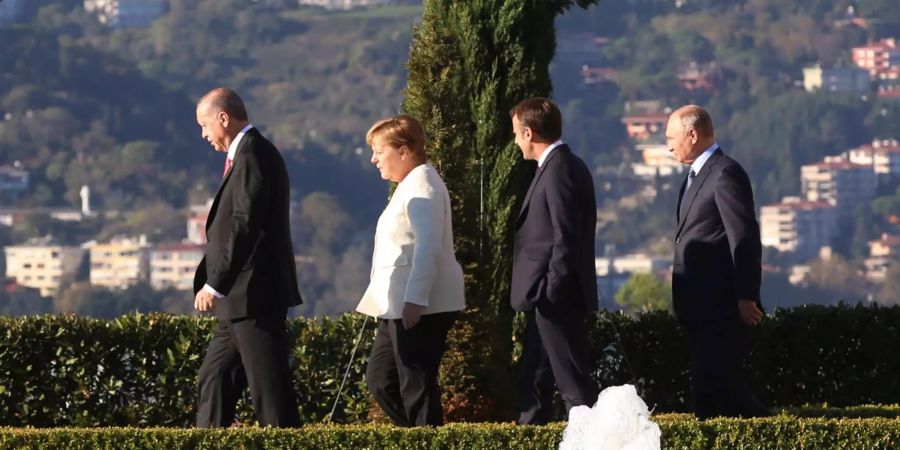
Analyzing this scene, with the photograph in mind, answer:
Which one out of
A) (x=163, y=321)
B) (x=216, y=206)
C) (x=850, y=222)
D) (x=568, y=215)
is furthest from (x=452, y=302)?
(x=850, y=222)

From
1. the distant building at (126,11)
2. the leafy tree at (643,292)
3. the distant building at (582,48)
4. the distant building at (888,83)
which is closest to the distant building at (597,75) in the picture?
the distant building at (582,48)

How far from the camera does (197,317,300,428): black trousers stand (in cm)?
581

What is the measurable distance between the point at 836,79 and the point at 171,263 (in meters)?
56.8

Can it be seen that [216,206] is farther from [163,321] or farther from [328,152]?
[328,152]

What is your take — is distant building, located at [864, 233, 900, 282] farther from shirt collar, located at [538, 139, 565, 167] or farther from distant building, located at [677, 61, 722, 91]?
shirt collar, located at [538, 139, 565, 167]

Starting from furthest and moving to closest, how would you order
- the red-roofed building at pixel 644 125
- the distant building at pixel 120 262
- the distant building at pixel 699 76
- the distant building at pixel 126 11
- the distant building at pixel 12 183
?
1. the distant building at pixel 126 11
2. the distant building at pixel 699 76
3. the red-roofed building at pixel 644 125
4. the distant building at pixel 12 183
5. the distant building at pixel 120 262

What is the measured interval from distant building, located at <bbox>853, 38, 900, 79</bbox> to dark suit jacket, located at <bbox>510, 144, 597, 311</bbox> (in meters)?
125

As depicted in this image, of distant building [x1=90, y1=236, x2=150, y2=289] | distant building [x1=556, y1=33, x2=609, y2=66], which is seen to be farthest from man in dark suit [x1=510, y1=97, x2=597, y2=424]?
distant building [x1=556, y1=33, x2=609, y2=66]

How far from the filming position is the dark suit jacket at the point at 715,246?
6.00 m

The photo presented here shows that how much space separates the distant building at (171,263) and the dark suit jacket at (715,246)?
3924 inches

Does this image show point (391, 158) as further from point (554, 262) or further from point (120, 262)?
point (120, 262)

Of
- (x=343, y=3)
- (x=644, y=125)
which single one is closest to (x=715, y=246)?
(x=644, y=125)

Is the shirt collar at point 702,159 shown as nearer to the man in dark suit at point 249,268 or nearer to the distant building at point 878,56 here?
the man in dark suit at point 249,268

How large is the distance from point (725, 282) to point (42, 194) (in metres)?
110
